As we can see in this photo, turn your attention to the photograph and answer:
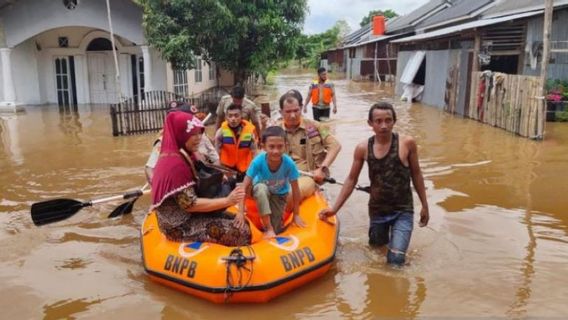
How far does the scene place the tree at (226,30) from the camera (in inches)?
537

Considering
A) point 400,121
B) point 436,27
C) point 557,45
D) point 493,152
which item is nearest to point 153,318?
point 493,152

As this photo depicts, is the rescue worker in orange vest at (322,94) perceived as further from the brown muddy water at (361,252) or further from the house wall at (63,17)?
the house wall at (63,17)

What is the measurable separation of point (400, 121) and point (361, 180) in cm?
696

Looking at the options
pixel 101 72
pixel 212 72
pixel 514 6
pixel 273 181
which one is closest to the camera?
pixel 273 181

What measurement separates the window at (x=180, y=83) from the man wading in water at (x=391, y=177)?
44.9ft

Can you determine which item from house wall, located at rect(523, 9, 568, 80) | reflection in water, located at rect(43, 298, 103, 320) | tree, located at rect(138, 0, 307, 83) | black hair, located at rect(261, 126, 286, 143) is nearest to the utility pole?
house wall, located at rect(523, 9, 568, 80)

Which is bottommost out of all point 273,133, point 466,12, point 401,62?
point 273,133

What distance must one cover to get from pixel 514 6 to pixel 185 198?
1609 cm

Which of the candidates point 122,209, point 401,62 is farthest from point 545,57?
point 401,62

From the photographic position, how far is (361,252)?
17.3 feet

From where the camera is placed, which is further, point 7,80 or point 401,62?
point 401,62

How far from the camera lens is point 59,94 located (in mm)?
19125

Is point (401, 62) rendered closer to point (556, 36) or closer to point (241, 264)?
point (556, 36)

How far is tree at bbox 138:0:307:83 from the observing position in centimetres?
1364
